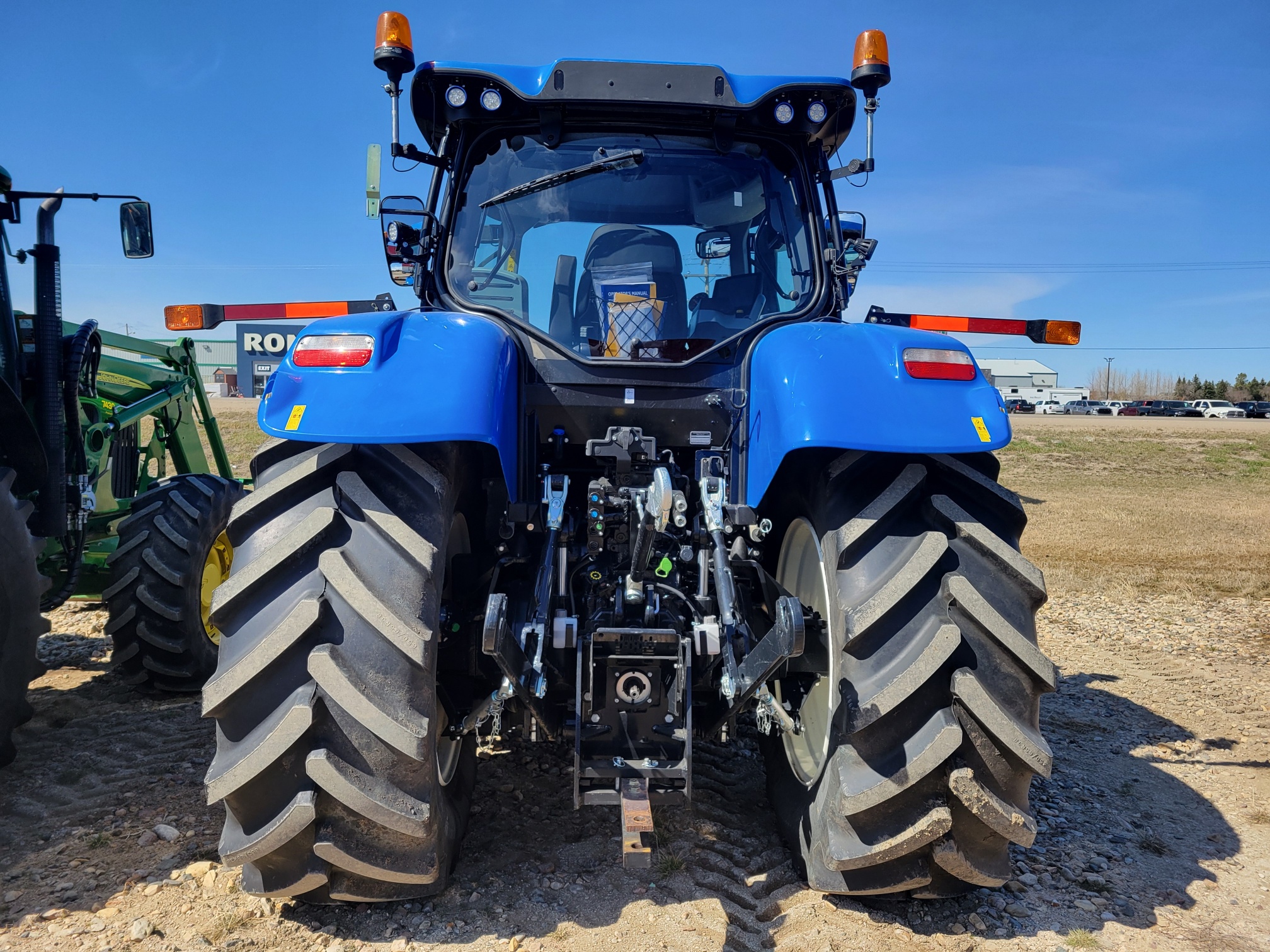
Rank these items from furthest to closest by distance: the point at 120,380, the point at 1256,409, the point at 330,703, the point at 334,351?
the point at 1256,409, the point at 120,380, the point at 334,351, the point at 330,703

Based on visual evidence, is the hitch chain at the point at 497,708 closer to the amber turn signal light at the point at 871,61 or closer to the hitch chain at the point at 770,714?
the hitch chain at the point at 770,714

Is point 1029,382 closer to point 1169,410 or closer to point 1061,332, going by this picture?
point 1169,410

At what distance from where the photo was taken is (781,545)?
3.13 meters

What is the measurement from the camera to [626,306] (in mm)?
3213

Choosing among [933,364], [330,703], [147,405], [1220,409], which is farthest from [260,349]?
[1220,409]

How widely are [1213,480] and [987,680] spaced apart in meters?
19.0

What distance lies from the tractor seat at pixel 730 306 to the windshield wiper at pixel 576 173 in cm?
56

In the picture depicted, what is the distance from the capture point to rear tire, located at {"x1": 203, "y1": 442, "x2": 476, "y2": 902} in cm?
212

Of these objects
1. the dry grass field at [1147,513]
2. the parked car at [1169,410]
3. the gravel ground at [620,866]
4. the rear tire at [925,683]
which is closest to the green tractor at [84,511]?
the gravel ground at [620,866]

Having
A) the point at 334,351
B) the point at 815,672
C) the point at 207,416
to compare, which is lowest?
the point at 815,672

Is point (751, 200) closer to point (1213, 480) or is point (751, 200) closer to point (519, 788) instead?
point (519, 788)

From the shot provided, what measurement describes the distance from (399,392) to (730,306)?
1478mm

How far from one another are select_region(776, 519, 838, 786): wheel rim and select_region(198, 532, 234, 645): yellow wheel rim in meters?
3.32

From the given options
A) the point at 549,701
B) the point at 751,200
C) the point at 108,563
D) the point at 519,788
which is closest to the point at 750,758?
the point at 519,788
